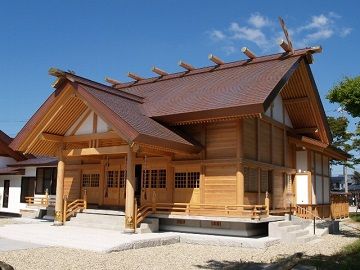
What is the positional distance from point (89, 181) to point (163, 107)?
5.76 meters

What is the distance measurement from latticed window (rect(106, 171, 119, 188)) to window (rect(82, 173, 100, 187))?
0.74 meters

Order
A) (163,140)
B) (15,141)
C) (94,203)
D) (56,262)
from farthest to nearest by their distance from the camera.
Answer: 1. (94,203)
2. (15,141)
3. (163,140)
4. (56,262)

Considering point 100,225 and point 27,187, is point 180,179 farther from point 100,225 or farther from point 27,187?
point 27,187

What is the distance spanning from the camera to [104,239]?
1302 centimetres

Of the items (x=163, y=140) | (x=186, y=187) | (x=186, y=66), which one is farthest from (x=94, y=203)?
(x=186, y=66)

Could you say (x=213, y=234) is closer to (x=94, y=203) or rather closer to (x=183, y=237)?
(x=183, y=237)

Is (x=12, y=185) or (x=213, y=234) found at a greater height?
(x=12, y=185)

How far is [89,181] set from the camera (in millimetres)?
19828

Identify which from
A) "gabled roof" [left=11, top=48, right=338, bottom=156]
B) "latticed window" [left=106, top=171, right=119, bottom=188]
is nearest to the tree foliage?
"gabled roof" [left=11, top=48, right=338, bottom=156]

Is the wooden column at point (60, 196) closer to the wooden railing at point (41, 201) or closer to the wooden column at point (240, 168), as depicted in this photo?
the wooden railing at point (41, 201)

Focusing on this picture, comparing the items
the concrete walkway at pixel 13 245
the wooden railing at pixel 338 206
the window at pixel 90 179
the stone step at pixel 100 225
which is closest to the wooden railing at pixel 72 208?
the stone step at pixel 100 225

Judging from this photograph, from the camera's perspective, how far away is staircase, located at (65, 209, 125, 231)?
15.7 m

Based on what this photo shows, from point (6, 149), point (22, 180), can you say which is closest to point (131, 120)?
point (22, 180)

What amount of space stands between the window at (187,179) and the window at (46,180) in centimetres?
1033
